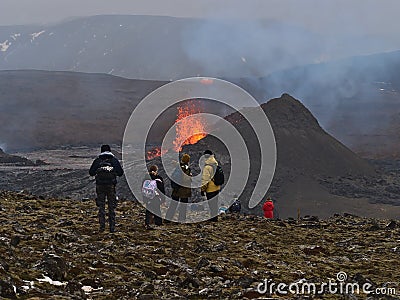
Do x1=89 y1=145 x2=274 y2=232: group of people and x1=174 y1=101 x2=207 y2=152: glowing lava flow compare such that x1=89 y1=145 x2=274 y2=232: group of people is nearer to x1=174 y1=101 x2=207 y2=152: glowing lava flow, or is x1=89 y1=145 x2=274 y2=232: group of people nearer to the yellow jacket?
the yellow jacket

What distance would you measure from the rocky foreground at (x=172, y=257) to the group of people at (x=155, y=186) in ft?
1.49

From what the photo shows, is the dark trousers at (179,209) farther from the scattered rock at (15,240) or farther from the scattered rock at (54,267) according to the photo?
the scattered rock at (54,267)

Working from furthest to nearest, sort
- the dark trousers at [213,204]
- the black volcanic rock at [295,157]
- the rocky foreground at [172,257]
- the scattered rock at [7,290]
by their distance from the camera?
1. the black volcanic rock at [295,157]
2. the dark trousers at [213,204]
3. the rocky foreground at [172,257]
4. the scattered rock at [7,290]

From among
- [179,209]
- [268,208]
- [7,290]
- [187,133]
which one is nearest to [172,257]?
[7,290]

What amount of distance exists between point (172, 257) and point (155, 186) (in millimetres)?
3636

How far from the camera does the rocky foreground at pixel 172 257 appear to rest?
738 centimetres

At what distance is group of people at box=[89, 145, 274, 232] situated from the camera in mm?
12039

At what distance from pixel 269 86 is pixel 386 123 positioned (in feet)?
138

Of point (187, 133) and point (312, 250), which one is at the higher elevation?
point (187, 133)

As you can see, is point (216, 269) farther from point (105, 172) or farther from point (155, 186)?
point (155, 186)

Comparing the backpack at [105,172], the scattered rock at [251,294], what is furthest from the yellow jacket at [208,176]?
the scattered rock at [251,294]

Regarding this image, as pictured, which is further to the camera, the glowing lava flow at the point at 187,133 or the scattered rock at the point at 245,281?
the glowing lava flow at the point at 187,133

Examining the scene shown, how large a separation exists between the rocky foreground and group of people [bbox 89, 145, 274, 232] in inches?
17.8

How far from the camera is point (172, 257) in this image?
9.73 m
